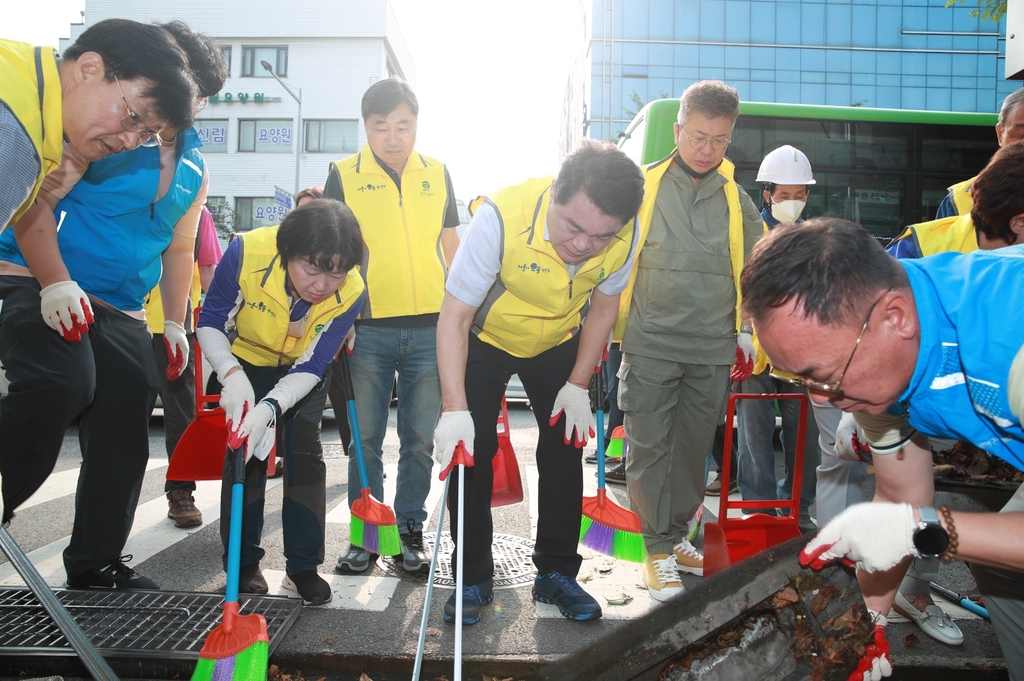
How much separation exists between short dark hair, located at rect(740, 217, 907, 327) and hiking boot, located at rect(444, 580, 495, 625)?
1.81m

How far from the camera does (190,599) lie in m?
2.89

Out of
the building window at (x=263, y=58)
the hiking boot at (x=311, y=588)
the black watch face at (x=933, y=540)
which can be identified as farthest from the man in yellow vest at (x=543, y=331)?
the building window at (x=263, y=58)

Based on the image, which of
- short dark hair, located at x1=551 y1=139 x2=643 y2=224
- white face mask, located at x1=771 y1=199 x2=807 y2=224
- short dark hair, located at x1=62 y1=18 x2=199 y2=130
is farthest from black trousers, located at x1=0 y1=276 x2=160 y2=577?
white face mask, located at x1=771 y1=199 x2=807 y2=224

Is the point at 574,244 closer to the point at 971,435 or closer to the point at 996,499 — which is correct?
the point at 971,435

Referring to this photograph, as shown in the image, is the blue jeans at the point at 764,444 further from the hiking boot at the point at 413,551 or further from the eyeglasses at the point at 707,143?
the hiking boot at the point at 413,551

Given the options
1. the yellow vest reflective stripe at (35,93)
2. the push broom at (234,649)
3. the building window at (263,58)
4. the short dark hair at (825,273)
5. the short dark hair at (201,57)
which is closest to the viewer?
the short dark hair at (825,273)

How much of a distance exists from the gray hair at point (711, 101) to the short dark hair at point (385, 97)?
4.55ft

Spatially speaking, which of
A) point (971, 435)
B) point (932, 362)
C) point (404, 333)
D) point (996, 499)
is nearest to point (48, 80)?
point (404, 333)

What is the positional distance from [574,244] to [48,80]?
1.65 metres

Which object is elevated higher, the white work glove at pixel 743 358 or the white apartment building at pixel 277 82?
the white apartment building at pixel 277 82

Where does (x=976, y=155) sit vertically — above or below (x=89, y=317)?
above

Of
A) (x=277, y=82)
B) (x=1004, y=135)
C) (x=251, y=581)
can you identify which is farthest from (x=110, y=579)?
(x=277, y=82)

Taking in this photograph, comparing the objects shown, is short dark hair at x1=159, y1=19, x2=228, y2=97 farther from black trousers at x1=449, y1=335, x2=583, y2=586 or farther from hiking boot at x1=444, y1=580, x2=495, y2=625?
hiking boot at x1=444, y1=580, x2=495, y2=625

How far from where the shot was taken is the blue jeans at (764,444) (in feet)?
13.4
